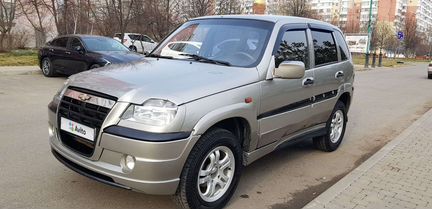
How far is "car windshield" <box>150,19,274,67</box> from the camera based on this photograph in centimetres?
450

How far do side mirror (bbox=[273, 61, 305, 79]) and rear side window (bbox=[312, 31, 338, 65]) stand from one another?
1148 millimetres

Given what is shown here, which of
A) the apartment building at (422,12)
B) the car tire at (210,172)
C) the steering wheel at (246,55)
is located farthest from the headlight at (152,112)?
the apartment building at (422,12)

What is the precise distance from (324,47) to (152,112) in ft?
10.6

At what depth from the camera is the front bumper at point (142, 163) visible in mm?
3309

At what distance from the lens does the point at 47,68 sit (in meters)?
14.6

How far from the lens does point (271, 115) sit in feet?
14.5

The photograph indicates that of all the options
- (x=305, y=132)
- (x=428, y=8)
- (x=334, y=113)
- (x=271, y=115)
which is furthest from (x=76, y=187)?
(x=428, y=8)

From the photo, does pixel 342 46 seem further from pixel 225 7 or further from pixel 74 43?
pixel 225 7

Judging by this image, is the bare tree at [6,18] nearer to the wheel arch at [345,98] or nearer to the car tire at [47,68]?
the car tire at [47,68]

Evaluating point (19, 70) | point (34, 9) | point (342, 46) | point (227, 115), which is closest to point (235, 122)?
point (227, 115)

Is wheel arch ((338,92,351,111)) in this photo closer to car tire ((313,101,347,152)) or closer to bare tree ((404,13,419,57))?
car tire ((313,101,347,152))

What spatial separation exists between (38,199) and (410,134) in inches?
244

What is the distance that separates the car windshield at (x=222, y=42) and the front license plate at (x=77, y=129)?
1475mm

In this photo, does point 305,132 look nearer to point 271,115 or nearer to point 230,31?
point 271,115
